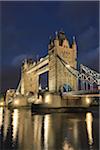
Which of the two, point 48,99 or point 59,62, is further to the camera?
point 59,62

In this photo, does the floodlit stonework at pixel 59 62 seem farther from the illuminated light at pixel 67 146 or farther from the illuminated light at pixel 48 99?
the illuminated light at pixel 67 146

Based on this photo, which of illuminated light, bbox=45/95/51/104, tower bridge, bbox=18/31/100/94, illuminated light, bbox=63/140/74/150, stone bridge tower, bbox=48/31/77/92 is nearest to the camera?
illuminated light, bbox=63/140/74/150

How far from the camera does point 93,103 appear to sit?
14094mm

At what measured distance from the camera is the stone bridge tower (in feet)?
64.6

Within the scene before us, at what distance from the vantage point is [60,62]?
2047 centimetres

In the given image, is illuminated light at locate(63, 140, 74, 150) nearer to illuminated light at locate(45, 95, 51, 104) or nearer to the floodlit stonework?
illuminated light at locate(45, 95, 51, 104)

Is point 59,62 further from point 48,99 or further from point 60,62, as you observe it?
Answer: point 48,99

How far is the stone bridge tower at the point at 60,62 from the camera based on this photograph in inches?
775

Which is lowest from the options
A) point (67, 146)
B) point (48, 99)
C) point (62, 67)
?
point (67, 146)

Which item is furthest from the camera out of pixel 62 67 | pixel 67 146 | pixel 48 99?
pixel 62 67

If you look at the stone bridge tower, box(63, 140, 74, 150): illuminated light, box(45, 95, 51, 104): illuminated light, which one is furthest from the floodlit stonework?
box(63, 140, 74, 150): illuminated light

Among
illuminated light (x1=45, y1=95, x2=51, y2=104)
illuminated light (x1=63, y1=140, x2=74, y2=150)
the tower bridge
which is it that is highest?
the tower bridge

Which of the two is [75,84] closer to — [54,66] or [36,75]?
[54,66]

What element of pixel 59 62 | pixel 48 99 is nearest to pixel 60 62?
pixel 59 62
